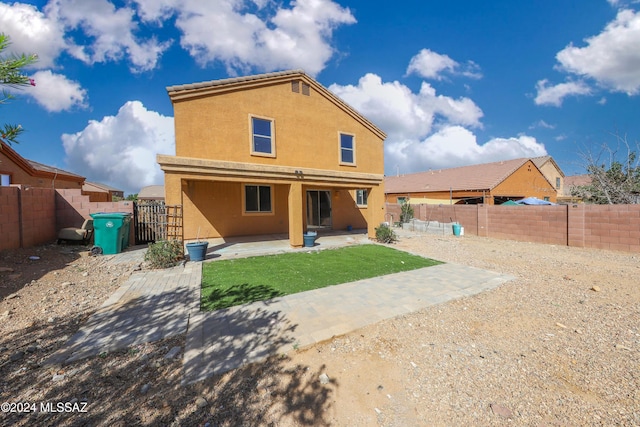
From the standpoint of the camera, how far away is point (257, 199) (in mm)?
12562

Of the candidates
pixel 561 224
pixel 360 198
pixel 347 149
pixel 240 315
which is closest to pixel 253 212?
pixel 347 149

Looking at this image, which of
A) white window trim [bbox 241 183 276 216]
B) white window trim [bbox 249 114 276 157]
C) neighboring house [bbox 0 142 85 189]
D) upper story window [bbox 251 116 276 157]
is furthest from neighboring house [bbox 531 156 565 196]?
neighboring house [bbox 0 142 85 189]

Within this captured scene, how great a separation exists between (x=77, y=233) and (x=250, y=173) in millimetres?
6470

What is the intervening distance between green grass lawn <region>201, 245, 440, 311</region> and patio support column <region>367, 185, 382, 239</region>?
258 cm

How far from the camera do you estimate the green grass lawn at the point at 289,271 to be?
5.08 metres

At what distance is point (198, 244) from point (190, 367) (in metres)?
5.34

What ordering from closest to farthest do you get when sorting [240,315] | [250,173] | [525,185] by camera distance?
[240,315] < [250,173] < [525,185]

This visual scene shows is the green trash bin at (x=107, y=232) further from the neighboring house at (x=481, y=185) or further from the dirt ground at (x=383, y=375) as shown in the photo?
the neighboring house at (x=481, y=185)

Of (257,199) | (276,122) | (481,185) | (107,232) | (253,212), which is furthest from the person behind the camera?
(481,185)

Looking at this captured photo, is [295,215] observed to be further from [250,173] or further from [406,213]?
[406,213]

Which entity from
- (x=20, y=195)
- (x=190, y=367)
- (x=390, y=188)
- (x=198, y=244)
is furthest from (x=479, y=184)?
(x=20, y=195)

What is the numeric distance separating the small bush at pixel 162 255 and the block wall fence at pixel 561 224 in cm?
1495

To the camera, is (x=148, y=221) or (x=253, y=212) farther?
(x=253, y=212)

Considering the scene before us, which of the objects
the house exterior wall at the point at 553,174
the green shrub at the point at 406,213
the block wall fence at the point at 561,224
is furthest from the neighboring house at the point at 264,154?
the house exterior wall at the point at 553,174
